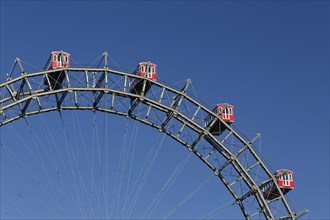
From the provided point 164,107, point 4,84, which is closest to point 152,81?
point 164,107

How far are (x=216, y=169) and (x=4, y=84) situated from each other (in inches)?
752

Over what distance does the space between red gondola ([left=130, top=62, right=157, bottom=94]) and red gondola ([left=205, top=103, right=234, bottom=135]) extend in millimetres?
6030

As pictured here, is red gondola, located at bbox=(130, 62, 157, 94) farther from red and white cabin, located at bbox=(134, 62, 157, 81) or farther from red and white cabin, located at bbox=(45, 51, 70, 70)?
red and white cabin, located at bbox=(45, 51, 70, 70)

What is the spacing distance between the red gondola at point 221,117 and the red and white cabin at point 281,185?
6171mm

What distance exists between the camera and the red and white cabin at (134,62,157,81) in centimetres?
5947

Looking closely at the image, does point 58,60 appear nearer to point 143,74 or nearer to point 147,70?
point 143,74

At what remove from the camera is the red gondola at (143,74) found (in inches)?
2331

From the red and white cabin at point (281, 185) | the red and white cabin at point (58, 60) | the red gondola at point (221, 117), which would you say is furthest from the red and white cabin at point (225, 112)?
the red and white cabin at point (58, 60)

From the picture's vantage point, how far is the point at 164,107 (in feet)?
196

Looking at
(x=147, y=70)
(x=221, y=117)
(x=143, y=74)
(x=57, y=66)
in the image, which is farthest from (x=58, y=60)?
(x=221, y=117)

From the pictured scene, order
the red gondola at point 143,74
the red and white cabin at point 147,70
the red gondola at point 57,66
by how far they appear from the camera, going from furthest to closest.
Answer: the red and white cabin at point 147,70 < the red gondola at point 143,74 < the red gondola at point 57,66

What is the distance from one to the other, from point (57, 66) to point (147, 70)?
7.45 m

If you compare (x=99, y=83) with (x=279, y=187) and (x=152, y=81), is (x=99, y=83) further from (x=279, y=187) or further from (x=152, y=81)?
(x=279, y=187)

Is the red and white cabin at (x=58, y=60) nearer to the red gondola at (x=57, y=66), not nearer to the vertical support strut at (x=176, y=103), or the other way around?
the red gondola at (x=57, y=66)
